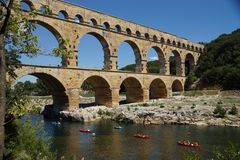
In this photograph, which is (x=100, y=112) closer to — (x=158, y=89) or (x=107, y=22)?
(x=107, y=22)

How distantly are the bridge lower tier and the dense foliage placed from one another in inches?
280

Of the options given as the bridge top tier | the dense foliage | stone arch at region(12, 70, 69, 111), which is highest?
the bridge top tier

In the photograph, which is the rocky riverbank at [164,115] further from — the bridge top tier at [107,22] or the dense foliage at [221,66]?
the dense foliage at [221,66]

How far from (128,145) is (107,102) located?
22155 millimetres

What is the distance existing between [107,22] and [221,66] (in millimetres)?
29507

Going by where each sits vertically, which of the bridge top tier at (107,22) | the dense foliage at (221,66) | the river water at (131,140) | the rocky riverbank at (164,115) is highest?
the bridge top tier at (107,22)

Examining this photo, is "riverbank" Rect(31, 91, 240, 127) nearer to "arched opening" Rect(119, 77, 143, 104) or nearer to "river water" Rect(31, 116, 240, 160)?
"river water" Rect(31, 116, 240, 160)

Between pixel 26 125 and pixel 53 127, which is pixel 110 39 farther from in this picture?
pixel 26 125

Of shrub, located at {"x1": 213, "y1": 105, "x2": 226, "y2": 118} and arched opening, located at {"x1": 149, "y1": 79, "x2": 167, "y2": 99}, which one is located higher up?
arched opening, located at {"x1": 149, "y1": 79, "x2": 167, "y2": 99}

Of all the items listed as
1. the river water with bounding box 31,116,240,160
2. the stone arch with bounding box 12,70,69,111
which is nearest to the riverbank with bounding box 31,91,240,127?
the stone arch with bounding box 12,70,69,111

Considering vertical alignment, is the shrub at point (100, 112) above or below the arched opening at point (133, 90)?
below

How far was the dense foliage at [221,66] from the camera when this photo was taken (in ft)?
193

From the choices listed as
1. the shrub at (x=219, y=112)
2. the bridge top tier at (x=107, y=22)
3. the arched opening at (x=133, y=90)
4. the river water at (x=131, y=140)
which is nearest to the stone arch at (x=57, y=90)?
the river water at (x=131, y=140)

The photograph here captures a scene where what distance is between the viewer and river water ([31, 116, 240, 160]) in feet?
69.4
